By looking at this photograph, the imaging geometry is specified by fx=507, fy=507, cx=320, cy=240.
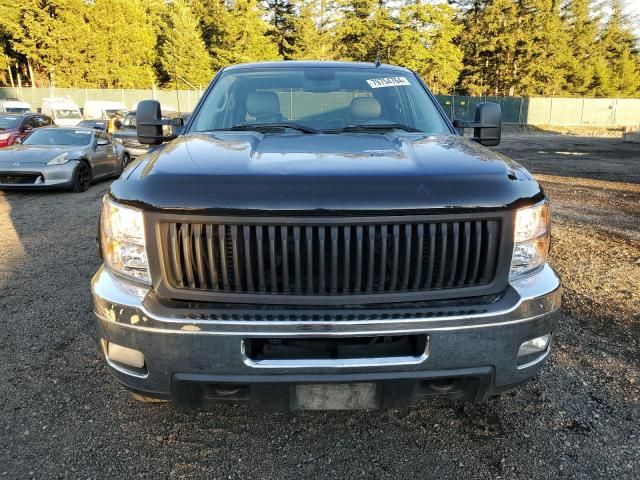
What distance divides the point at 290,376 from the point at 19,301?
349cm

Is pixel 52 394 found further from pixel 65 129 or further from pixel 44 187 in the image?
pixel 65 129

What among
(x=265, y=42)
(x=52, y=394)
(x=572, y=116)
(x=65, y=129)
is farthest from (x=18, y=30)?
(x=52, y=394)

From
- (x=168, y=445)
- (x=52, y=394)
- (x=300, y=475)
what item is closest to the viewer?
(x=300, y=475)

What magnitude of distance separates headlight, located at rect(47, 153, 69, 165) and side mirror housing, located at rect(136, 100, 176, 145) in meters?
7.67

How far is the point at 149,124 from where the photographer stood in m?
3.55

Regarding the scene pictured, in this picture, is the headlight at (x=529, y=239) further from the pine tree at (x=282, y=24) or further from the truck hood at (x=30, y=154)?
the pine tree at (x=282, y=24)

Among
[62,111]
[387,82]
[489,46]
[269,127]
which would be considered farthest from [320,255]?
[489,46]

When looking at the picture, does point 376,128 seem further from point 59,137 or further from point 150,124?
point 59,137

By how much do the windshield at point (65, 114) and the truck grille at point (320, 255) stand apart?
2554 centimetres

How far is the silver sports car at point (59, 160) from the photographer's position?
32.6 ft

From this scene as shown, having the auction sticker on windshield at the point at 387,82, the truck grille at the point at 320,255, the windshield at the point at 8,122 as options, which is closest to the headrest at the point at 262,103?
the auction sticker on windshield at the point at 387,82

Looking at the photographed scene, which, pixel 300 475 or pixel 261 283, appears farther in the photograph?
pixel 300 475

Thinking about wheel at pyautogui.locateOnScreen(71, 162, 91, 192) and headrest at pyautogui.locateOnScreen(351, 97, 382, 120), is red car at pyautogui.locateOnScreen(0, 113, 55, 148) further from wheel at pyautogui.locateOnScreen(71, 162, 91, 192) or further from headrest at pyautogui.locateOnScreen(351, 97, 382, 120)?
headrest at pyautogui.locateOnScreen(351, 97, 382, 120)

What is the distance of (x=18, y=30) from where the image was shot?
43.7m
